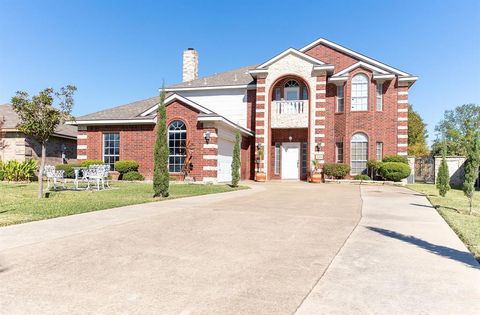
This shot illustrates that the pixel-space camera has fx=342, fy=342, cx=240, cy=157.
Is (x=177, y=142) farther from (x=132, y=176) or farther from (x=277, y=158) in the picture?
(x=277, y=158)

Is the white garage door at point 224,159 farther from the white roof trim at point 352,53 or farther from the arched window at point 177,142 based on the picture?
the white roof trim at point 352,53

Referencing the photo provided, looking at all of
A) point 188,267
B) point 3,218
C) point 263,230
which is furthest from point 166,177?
point 188,267

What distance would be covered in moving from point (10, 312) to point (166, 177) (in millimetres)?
9490

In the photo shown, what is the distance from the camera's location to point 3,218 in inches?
297

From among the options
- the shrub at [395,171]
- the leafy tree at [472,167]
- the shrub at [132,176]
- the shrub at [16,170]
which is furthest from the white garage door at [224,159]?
the leafy tree at [472,167]

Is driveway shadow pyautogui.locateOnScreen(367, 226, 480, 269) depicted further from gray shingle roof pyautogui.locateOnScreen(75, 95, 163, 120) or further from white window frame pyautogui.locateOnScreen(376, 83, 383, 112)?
white window frame pyautogui.locateOnScreen(376, 83, 383, 112)

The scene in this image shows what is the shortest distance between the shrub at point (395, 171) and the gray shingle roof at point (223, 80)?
11.1 metres

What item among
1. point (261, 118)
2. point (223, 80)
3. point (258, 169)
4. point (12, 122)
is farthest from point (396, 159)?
point (12, 122)

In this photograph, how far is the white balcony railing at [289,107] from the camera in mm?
23378

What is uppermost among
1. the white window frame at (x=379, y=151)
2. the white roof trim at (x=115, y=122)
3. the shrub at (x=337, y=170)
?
the white roof trim at (x=115, y=122)

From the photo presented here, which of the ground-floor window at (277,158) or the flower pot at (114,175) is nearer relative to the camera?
the flower pot at (114,175)

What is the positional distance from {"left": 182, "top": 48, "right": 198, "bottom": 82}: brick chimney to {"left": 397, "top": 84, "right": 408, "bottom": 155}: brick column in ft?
53.6

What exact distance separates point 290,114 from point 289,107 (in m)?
0.50

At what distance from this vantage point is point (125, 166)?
20.6 meters
